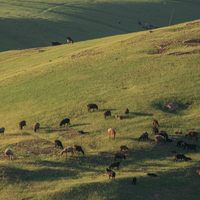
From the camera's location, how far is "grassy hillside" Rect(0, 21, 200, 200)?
28047mm

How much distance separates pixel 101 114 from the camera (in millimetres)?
41250

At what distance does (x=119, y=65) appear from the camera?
177 feet

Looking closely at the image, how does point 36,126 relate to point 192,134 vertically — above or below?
above

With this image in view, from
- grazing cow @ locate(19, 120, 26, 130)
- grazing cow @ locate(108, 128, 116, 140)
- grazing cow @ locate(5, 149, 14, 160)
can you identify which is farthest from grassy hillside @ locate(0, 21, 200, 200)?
grazing cow @ locate(108, 128, 116, 140)

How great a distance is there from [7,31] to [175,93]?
68.2m

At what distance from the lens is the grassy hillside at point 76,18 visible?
4097 inches

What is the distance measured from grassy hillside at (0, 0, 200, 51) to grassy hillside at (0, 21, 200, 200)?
111 feet

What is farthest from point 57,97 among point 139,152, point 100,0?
point 100,0

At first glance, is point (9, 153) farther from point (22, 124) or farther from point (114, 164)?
point (114, 164)

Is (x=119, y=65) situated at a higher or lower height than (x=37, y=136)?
higher

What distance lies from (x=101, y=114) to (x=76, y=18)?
278 feet

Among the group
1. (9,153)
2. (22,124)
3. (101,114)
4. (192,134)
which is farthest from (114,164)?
(22,124)

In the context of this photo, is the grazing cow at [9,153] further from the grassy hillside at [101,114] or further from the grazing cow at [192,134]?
the grazing cow at [192,134]

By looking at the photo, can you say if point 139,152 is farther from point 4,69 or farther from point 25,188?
point 4,69
